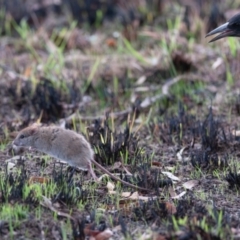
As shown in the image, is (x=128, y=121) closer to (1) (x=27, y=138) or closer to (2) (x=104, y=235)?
(1) (x=27, y=138)

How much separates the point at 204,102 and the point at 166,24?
2.70 m

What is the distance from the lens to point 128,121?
247 inches

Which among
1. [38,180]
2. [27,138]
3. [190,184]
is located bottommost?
[190,184]

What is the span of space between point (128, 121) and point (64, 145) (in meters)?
1.17

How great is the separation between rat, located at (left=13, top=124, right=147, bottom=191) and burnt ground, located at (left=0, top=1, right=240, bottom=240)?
0.41 feet

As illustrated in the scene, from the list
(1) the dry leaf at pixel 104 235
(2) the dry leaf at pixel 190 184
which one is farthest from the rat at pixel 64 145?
(1) the dry leaf at pixel 104 235

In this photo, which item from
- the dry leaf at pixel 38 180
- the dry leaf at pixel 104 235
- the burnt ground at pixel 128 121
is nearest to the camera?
the dry leaf at pixel 104 235

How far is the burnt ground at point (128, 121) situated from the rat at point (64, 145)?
126mm

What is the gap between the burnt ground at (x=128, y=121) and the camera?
451cm

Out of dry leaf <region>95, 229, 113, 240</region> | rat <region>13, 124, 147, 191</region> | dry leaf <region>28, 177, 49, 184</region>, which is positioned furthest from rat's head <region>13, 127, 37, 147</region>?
dry leaf <region>95, 229, 113, 240</region>

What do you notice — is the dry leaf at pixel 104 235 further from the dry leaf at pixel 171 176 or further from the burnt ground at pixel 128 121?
the dry leaf at pixel 171 176

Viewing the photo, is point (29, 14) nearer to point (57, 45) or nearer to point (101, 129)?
point (57, 45)

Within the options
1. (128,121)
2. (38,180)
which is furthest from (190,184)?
(128,121)

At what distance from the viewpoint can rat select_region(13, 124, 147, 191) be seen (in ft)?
16.9
